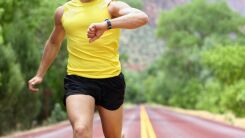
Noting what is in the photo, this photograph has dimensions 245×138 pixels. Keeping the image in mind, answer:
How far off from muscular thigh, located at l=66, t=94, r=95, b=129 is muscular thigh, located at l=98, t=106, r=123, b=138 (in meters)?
0.29

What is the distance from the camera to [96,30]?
5.93 metres

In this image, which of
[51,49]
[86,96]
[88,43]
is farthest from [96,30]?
[51,49]

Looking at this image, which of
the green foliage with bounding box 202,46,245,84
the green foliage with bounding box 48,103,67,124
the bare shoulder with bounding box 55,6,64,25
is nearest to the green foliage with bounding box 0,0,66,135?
the green foliage with bounding box 48,103,67,124

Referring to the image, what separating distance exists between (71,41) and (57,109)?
37224 mm

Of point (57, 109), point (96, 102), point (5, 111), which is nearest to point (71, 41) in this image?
point (96, 102)

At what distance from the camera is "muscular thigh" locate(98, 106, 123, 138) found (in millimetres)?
6723

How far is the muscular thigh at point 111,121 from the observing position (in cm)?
672

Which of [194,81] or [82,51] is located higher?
[82,51]

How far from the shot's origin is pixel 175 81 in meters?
85.4

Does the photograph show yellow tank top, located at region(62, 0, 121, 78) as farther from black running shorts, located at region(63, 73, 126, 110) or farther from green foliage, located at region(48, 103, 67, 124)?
green foliage, located at region(48, 103, 67, 124)

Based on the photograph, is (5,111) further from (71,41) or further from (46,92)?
(71,41)

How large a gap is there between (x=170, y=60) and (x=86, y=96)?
257 ft

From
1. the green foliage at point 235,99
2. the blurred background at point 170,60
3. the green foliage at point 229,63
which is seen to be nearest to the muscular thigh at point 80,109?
the blurred background at point 170,60

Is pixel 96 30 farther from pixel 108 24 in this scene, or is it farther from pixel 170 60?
pixel 170 60
